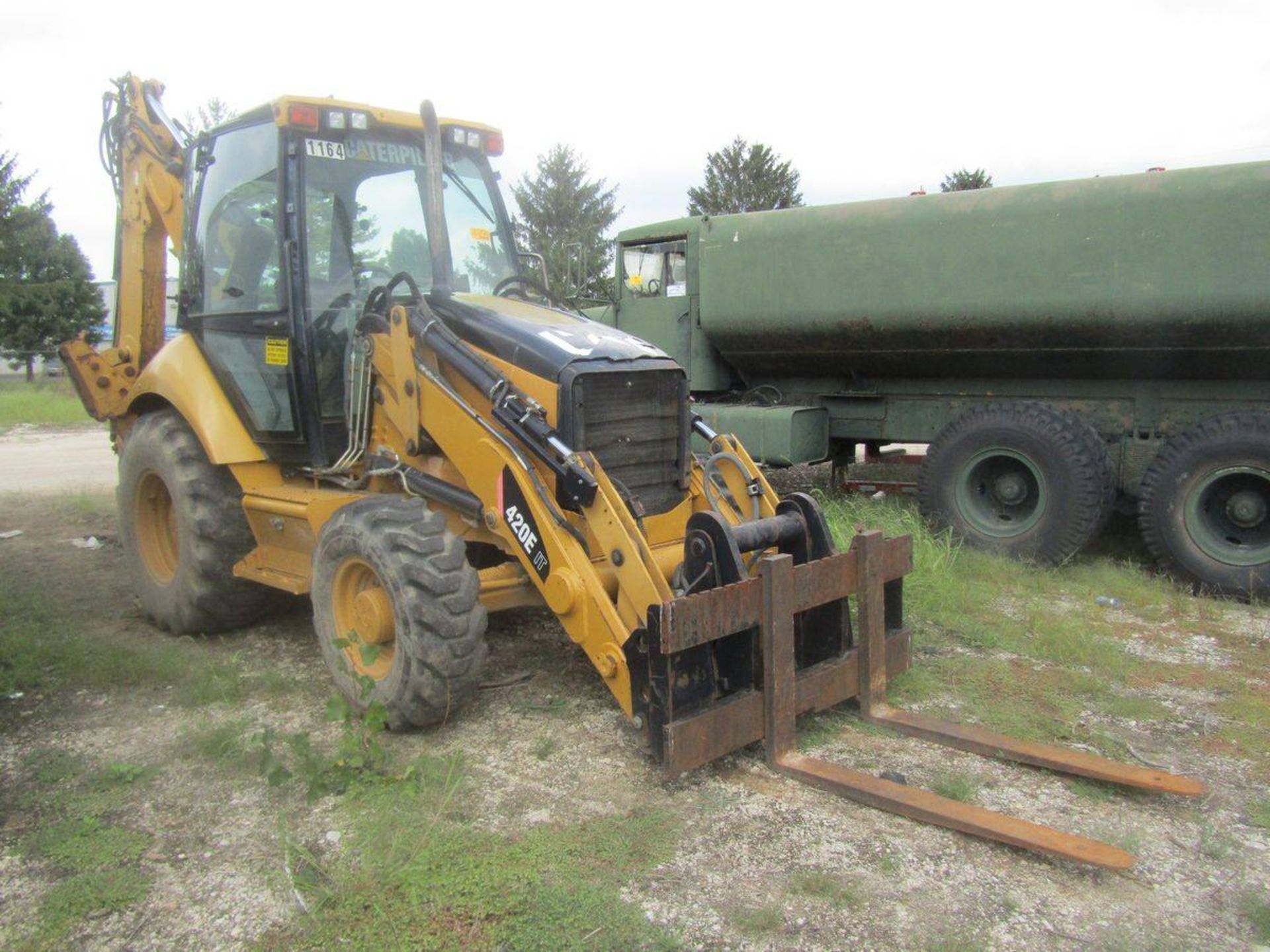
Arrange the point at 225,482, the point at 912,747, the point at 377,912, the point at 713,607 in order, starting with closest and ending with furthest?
the point at 377,912 < the point at 713,607 < the point at 912,747 < the point at 225,482

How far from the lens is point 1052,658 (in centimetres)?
516

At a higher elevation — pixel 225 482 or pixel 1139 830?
pixel 225 482

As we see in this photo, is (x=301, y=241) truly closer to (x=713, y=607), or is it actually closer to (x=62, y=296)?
(x=713, y=607)

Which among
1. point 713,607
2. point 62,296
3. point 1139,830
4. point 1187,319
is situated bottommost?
point 1139,830

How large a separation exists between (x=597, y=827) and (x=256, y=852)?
1.09m

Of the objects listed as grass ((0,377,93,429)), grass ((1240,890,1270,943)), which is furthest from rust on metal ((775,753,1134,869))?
grass ((0,377,93,429))

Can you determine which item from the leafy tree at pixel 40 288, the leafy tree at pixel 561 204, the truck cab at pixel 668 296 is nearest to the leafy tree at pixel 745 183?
the leafy tree at pixel 561 204

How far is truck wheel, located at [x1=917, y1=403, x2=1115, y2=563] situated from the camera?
706 cm

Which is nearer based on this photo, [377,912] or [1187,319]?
[377,912]

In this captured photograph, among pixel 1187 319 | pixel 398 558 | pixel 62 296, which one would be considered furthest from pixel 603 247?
pixel 398 558

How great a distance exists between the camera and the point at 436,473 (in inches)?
185

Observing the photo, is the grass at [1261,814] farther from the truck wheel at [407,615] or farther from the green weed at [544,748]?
the truck wheel at [407,615]

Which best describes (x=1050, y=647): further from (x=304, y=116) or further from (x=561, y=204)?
(x=561, y=204)

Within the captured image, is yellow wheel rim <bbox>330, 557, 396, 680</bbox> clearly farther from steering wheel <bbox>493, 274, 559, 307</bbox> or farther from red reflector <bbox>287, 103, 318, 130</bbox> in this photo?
red reflector <bbox>287, 103, 318, 130</bbox>
